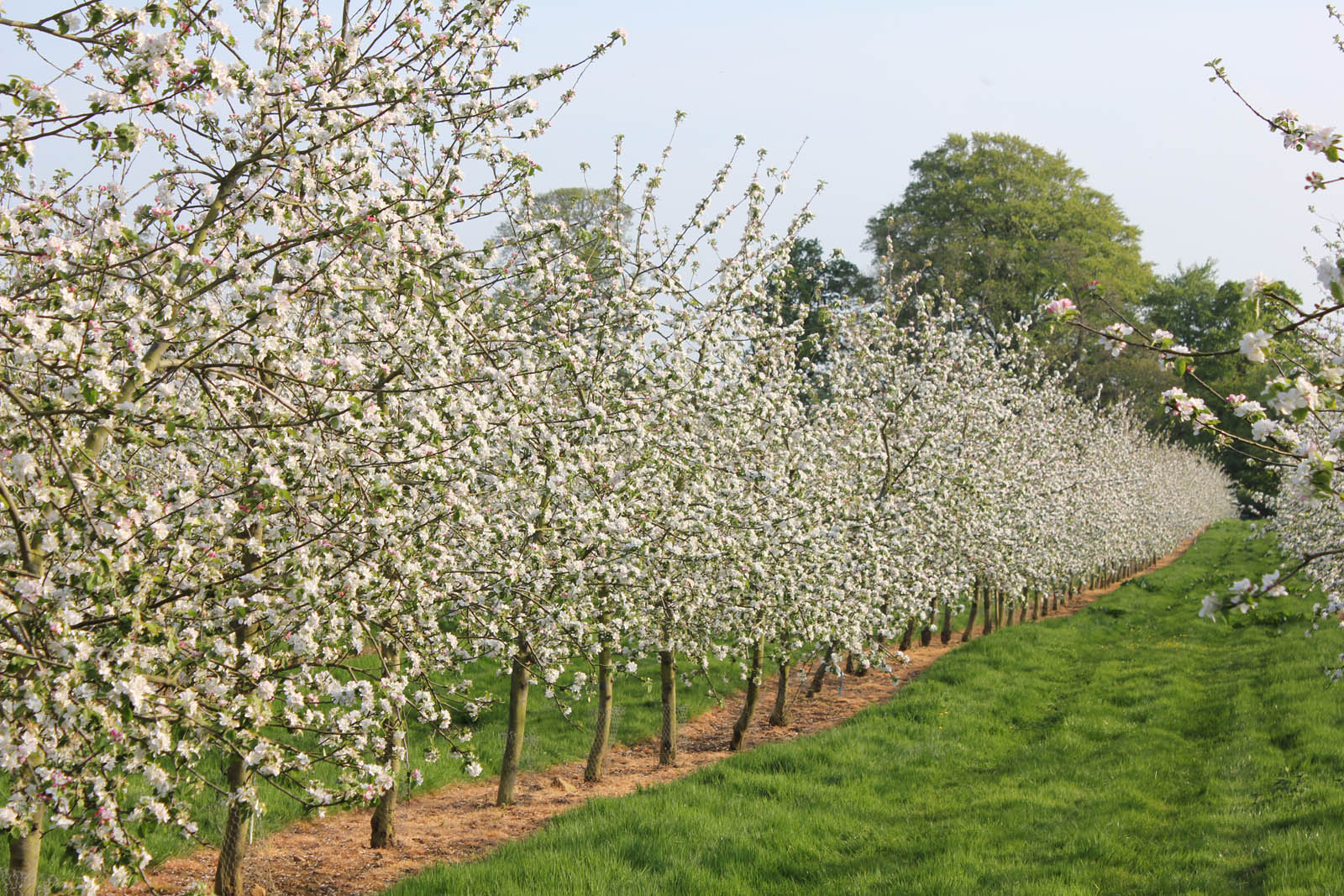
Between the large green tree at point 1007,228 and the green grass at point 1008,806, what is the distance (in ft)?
120

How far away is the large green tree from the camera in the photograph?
168 feet

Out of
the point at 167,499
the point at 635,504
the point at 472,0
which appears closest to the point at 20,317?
the point at 167,499

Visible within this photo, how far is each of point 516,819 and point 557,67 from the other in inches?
364

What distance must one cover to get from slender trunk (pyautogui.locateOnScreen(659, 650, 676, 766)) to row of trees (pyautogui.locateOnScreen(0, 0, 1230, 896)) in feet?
4.17

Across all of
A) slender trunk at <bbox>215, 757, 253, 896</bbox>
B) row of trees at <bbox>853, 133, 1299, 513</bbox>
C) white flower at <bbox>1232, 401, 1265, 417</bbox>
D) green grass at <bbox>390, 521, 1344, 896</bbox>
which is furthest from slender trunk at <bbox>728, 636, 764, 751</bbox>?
row of trees at <bbox>853, 133, 1299, 513</bbox>

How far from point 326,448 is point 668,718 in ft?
31.9

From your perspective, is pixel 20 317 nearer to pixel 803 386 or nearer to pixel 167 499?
pixel 167 499

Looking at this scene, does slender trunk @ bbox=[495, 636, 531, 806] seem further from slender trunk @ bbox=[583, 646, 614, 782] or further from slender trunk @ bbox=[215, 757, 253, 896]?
slender trunk @ bbox=[215, 757, 253, 896]

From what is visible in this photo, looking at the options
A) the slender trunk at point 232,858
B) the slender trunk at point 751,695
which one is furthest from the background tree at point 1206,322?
the slender trunk at point 232,858

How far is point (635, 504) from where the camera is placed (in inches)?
391

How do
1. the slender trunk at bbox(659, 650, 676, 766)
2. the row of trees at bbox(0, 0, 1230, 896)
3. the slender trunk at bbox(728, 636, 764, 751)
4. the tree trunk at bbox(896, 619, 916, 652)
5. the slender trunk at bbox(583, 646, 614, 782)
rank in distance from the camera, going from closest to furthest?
the row of trees at bbox(0, 0, 1230, 896) → the slender trunk at bbox(583, 646, 614, 782) → the slender trunk at bbox(659, 650, 676, 766) → the slender trunk at bbox(728, 636, 764, 751) → the tree trunk at bbox(896, 619, 916, 652)

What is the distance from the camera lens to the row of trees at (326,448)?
4648 mm

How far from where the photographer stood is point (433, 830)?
11414 millimetres

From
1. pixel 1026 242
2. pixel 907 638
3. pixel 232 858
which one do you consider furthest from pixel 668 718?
pixel 1026 242
